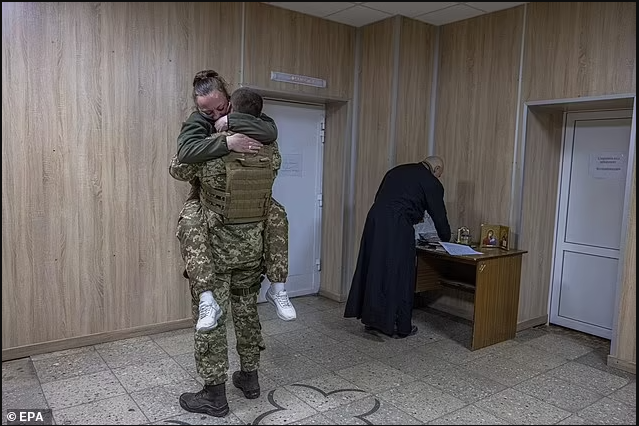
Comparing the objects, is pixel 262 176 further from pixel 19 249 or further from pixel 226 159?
pixel 19 249

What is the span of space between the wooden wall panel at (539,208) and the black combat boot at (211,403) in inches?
105

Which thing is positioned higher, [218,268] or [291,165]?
[291,165]

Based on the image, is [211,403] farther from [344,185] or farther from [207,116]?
[344,185]

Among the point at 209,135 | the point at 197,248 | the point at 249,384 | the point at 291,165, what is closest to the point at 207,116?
the point at 209,135

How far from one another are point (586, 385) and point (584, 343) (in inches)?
34.5

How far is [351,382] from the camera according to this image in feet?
10.5

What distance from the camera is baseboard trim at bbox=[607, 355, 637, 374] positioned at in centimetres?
343

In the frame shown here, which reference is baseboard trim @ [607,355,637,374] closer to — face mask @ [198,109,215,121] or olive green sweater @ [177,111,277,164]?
olive green sweater @ [177,111,277,164]

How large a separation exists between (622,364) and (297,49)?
3509mm

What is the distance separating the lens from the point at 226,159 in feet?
8.53

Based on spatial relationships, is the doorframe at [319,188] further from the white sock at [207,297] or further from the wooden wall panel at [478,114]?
the white sock at [207,297]

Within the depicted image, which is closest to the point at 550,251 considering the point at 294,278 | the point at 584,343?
the point at 584,343

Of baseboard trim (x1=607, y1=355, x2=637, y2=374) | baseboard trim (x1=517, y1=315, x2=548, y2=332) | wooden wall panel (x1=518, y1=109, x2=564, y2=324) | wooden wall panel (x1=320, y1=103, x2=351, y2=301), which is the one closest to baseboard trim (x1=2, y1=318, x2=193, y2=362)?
wooden wall panel (x1=320, y1=103, x2=351, y2=301)

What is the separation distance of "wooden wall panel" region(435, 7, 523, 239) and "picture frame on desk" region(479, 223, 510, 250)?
0.15m
